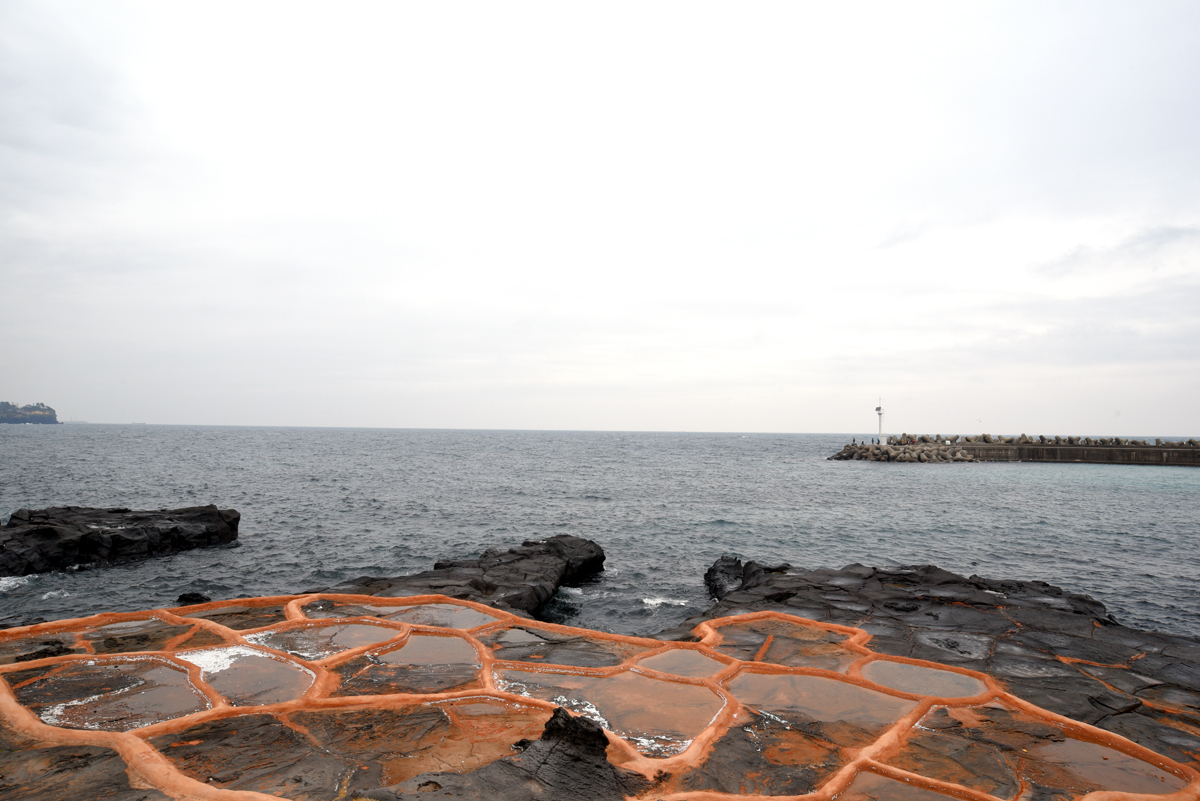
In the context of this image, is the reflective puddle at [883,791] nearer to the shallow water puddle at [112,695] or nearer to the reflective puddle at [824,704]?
the reflective puddle at [824,704]

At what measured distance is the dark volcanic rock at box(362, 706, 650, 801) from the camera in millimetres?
4930

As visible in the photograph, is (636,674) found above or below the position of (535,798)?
below

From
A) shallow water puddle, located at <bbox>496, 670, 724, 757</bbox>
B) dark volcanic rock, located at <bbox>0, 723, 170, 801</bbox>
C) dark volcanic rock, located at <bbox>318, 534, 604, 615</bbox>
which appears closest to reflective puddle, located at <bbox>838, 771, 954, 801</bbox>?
shallow water puddle, located at <bbox>496, 670, 724, 757</bbox>

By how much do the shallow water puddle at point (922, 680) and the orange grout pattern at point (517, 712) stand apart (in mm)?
48

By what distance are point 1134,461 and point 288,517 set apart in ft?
275

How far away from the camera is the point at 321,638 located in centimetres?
1069

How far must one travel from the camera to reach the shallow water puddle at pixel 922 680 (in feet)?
29.5

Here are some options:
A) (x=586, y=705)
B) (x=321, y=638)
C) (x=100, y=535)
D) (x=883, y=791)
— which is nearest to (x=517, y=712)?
(x=586, y=705)

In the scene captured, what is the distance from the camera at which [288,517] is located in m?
31.6

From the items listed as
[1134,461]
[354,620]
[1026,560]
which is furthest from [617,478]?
[1134,461]

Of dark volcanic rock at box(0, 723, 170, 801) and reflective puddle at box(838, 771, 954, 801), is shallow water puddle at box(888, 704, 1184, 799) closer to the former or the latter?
reflective puddle at box(838, 771, 954, 801)

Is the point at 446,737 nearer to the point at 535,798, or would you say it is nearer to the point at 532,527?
the point at 535,798

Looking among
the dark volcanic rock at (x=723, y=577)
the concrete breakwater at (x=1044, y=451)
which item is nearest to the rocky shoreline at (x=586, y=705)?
the dark volcanic rock at (x=723, y=577)

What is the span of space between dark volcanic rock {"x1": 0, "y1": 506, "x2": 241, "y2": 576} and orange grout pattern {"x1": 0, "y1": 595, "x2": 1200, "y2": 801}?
12288 millimetres
